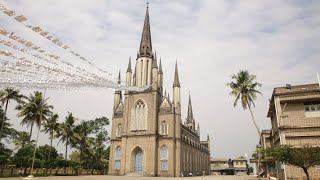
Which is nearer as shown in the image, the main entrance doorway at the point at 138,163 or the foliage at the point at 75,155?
the main entrance doorway at the point at 138,163

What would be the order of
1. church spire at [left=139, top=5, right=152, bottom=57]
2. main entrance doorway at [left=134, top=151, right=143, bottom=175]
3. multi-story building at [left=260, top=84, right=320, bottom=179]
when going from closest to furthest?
1. multi-story building at [left=260, top=84, right=320, bottom=179]
2. main entrance doorway at [left=134, top=151, right=143, bottom=175]
3. church spire at [left=139, top=5, right=152, bottom=57]

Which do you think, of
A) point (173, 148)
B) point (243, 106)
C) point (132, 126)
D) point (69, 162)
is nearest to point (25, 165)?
point (69, 162)

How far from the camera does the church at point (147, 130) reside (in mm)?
45188

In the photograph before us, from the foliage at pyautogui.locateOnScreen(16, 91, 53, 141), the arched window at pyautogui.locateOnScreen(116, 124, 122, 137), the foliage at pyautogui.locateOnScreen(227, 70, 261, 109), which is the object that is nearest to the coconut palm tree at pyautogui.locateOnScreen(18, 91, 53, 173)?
the foliage at pyautogui.locateOnScreen(16, 91, 53, 141)

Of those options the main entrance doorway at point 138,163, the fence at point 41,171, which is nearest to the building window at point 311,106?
the main entrance doorway at point 138,163

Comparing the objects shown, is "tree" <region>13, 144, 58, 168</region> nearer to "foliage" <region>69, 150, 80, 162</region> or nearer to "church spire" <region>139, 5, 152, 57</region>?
"foliage" <region>69, 150, 80, 162</region>

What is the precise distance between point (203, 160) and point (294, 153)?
185 ft

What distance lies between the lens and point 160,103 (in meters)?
49.5

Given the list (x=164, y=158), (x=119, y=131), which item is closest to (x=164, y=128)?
(x=164, y=158)

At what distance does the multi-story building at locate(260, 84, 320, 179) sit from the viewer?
27.1m

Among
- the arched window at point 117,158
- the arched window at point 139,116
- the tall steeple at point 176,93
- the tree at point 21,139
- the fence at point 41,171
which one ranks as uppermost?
the tall steeple at point 176,93

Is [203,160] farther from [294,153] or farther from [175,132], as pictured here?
[294,153]

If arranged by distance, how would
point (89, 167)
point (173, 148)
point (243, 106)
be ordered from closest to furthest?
point (243, 106)
point (173, 148)
point (89, 167)

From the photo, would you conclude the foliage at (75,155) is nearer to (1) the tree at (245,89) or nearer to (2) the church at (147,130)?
(2) the church at (147,130)
